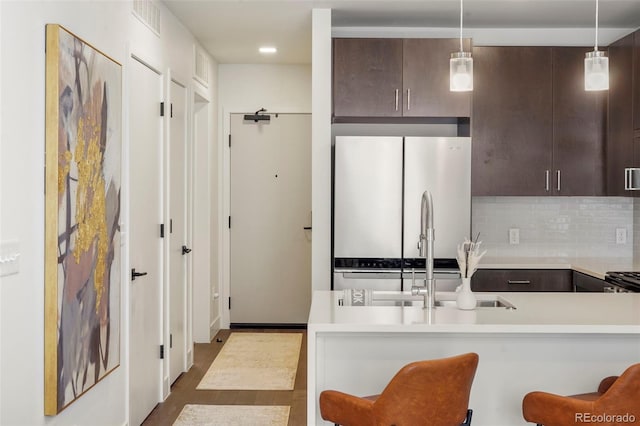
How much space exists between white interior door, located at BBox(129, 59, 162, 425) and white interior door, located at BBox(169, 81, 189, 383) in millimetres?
305

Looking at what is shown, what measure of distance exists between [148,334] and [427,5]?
271cm

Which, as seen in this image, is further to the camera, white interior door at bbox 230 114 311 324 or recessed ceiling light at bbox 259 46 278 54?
white interior door at bbox 230 114 311 324

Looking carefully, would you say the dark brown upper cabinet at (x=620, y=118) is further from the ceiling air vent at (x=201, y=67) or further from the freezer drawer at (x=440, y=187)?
the ceiling air vent at (x=201, y=67)

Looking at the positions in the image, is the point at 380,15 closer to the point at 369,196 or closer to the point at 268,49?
the point at 369,196

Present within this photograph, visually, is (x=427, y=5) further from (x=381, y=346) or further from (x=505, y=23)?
(x=381, y=346)

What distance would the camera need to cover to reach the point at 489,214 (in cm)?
534

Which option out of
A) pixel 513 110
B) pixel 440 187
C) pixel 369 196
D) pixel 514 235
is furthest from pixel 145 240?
pixel 514 235

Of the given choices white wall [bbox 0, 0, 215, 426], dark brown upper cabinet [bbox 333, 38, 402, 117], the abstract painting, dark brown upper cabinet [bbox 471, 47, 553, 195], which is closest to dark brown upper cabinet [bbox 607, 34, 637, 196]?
dark brown upper cabinet [bbox 471, 47, 553, 195]

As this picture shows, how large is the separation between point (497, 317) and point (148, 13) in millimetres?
2626

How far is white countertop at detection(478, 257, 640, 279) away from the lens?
463 cm

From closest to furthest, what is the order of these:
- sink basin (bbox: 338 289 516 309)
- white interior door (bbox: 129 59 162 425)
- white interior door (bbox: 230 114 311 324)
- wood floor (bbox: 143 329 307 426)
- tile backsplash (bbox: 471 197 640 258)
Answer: sink basin (bbox: 338 289 516 309) < white interior door (bbox: 129 59 162 425) < wood floor (bbox: 143 329 307 426) < tile backsplash (bbox: 471 197 640 258) < white interior door (bbox: 230 114 311 324)

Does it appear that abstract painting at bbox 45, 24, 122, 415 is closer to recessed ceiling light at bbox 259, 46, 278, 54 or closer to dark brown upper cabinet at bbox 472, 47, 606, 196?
recessed ceiling light at bbox 259, 46, 278, 54

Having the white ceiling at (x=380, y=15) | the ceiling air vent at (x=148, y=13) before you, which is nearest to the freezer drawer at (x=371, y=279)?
the white ceiling at (x=380, y=15)

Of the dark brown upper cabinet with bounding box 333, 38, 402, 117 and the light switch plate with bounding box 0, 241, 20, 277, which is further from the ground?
the dark brown upper cabinet with bounding box 333, 38, 402, 117
